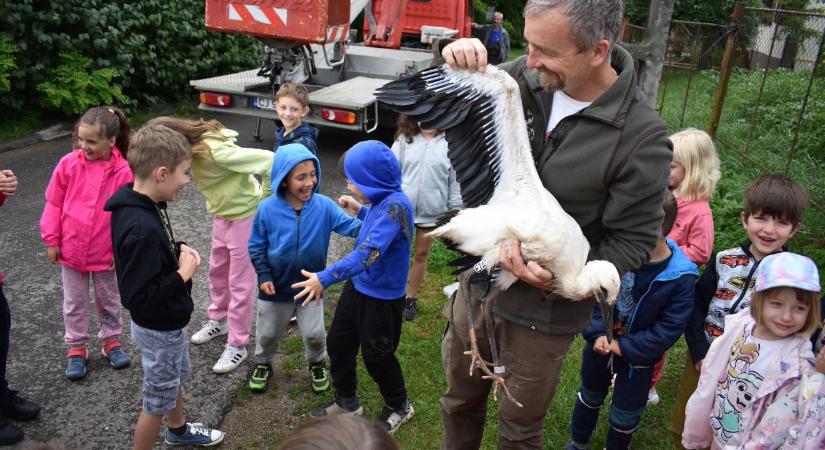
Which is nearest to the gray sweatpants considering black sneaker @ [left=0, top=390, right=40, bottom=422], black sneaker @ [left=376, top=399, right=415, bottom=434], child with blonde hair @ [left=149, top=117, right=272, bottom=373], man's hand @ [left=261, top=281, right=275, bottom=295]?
man's hand @ [left=261, top=281, right=275, bottom=295]

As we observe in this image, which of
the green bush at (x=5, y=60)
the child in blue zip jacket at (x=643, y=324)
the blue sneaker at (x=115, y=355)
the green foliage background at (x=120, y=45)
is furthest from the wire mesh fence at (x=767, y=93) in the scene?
the green bush at (x=5, y=60)

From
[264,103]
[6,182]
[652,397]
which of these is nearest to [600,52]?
[652,397]

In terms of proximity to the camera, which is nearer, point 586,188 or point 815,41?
point 586,188

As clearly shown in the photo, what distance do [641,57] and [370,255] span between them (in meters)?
4.95

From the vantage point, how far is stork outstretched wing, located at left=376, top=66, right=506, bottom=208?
244 cm

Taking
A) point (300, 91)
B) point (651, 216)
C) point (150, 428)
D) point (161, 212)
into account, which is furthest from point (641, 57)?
point (150, 428)

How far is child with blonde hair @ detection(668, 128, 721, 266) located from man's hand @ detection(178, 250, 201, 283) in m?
2.96

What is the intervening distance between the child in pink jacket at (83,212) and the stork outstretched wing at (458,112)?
2.14 metres

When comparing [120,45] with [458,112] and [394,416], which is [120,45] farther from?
[458,112]

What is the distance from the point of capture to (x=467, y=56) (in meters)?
2.38

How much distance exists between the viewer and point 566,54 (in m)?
2.20

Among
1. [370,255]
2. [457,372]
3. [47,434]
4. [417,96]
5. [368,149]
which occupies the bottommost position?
[47,434]

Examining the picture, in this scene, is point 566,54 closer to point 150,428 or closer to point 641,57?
point 150,428

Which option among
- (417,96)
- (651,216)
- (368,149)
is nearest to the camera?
(651,216)
